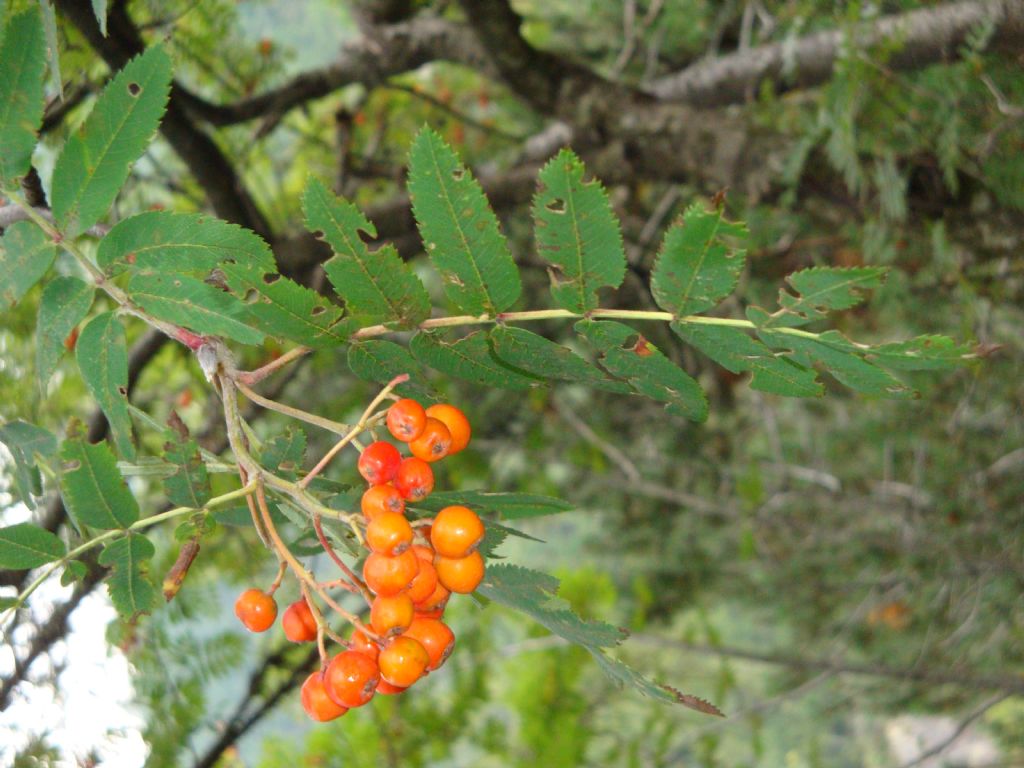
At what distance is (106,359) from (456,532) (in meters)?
0.35

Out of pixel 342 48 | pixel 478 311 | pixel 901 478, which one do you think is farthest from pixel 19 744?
pixel 901 478

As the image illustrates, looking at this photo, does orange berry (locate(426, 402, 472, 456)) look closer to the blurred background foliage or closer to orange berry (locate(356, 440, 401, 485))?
orange berry (locate(356, 440, 401, 485))

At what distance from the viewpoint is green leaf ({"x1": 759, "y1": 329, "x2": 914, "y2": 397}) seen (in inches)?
31.4

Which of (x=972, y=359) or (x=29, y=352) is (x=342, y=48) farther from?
(x=972, y=359)

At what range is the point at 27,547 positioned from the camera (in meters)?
0.80

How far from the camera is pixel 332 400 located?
9.59 feet

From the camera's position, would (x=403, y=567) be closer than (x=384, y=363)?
Yes

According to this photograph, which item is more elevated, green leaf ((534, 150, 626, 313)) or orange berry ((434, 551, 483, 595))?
green leaf ((534, 150, 626, 313))

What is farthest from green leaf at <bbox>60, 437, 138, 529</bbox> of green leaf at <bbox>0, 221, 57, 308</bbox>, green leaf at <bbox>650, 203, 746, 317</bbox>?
green leaf at <bbox>650, 203, 746, 317</bbox>

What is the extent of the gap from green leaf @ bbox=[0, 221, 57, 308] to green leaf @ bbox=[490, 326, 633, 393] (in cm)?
40

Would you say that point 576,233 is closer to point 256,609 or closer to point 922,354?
point 922,354

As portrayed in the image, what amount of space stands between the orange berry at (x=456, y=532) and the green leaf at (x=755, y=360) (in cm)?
26

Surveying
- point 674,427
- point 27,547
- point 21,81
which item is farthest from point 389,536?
point 674,427

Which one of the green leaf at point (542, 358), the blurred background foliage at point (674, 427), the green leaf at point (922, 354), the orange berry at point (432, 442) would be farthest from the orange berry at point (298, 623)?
the green leaf at point (922, 354)
